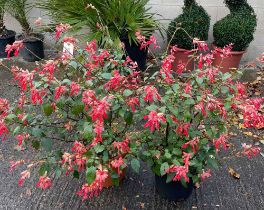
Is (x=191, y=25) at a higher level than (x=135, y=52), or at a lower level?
higher

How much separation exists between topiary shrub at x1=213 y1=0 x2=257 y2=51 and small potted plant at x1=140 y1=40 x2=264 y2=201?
226 centimetres

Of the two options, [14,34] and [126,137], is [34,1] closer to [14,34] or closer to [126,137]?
[14,34]

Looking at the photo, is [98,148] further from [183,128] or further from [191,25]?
[191,25]

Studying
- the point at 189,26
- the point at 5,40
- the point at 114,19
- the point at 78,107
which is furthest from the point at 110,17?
the point at 78,107

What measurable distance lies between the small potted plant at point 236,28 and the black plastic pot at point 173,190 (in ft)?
6.97

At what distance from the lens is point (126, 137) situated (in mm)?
2271

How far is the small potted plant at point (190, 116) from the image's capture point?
205 cm

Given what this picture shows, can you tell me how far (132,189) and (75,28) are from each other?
2.18 m

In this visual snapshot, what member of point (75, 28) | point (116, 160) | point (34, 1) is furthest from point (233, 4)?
point (116, 160)

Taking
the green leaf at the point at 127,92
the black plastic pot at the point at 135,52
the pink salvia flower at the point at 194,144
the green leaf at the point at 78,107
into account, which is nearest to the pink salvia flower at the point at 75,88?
the green leaf at the point at 78,107

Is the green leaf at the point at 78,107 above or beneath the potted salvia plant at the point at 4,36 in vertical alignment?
above

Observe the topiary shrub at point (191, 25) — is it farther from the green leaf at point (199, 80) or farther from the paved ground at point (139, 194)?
the green leaf at point (199, 80)

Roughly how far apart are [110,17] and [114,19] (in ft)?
0.19

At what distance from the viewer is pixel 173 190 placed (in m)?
2.62
